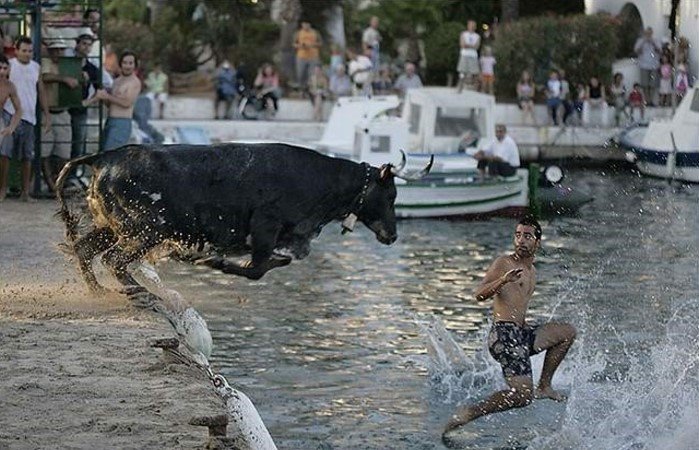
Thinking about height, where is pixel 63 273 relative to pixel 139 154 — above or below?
below

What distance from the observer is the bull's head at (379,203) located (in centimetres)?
1504

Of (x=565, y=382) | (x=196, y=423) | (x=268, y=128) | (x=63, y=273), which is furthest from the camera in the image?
(x=268, y=128)

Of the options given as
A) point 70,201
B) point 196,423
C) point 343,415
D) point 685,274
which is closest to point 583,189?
point 685,274

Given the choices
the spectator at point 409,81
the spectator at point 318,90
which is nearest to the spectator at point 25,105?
the spectator at point 318,90

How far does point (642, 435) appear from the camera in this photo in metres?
12.2

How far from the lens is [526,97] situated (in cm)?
3916

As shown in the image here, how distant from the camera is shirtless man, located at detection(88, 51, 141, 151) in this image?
2202 centimetres

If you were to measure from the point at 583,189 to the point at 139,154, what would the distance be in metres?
20.2

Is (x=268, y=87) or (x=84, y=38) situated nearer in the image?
(x=84, y=38)

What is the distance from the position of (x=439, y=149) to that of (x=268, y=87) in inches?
318

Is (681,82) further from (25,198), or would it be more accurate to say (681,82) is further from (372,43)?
(25,198)

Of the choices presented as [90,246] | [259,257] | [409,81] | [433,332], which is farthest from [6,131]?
[409,81]

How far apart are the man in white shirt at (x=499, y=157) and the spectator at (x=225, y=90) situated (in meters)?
9.38

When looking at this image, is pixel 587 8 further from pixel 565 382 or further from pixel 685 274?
pixel 565 382
